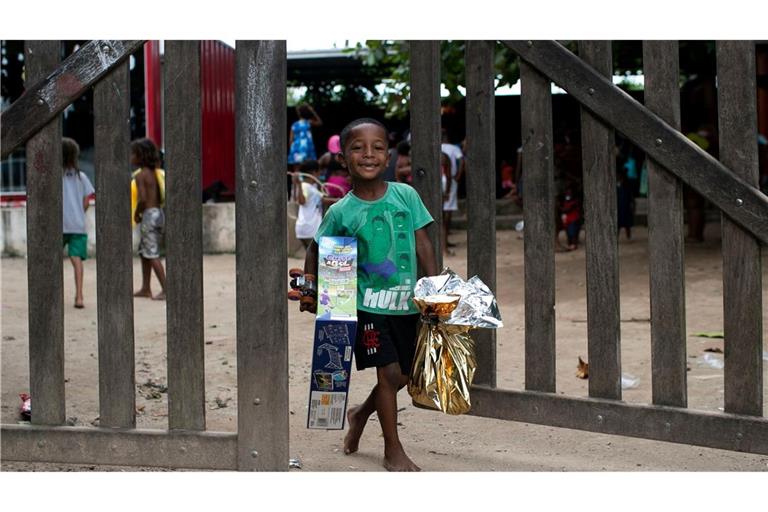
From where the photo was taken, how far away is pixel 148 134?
1371cm

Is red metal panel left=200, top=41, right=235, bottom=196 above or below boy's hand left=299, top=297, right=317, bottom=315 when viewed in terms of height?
above

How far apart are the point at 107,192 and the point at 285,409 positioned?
3.37 ft

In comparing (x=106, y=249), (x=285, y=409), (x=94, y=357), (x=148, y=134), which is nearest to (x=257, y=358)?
(x=285, y=409)

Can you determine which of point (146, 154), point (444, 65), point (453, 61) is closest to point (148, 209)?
point (146, 154)

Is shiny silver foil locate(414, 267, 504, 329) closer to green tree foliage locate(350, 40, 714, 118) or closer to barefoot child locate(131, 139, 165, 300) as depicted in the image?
green tree foliage locate(350, 40, 714, 118)

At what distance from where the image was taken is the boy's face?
3.92 m

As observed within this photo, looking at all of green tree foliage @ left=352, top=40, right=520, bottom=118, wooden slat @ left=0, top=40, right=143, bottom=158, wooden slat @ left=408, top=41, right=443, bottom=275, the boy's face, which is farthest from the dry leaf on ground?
wooden slat @ left=0, top=40, right=143, bottom=158

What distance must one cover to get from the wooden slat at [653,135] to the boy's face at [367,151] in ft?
2.13

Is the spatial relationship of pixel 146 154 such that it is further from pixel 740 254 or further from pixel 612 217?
pixel 740 254

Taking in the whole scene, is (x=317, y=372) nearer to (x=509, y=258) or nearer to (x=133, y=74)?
(x=509, y=258)

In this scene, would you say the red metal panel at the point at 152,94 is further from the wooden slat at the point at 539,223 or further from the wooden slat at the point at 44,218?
the wooden slat at the point at 539,223

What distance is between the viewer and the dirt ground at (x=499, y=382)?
14.0ft

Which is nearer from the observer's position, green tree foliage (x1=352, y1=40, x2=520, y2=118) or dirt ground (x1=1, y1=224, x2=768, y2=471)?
dirt ground (x1=1, y1=224, x2=768, y2=471)

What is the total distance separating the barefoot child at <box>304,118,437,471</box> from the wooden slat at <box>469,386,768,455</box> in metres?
0.47
